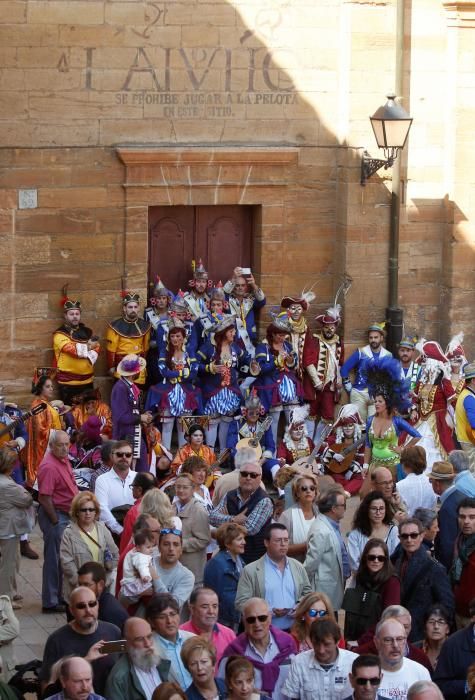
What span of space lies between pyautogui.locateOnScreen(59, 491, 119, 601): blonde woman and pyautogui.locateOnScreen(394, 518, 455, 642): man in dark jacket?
219cm

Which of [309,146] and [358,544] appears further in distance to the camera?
[309,146]

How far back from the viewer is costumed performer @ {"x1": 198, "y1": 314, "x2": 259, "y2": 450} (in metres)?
17.7

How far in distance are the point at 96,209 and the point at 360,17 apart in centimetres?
367

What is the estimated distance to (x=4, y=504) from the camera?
13359 millimetres

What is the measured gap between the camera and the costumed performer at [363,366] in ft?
58.6

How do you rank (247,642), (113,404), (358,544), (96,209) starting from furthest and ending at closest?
(96,209)
(113,404)
(358,544)
(247,642)

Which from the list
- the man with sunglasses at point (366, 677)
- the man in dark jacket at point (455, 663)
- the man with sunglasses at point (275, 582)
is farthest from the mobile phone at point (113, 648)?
the man in dark jacket at point (455, 663)

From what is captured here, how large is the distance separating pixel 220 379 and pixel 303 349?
3.94ft

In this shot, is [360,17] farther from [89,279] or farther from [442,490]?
[442,490]

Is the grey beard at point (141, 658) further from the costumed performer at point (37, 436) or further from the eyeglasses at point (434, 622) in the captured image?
the costumed performer at point (37, 436)

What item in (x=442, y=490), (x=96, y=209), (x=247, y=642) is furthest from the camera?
(x=96, y=209)


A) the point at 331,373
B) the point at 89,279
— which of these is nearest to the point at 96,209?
the point at 89,279

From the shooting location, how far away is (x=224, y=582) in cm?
1161

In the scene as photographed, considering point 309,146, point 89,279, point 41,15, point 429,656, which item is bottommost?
point 429,656
